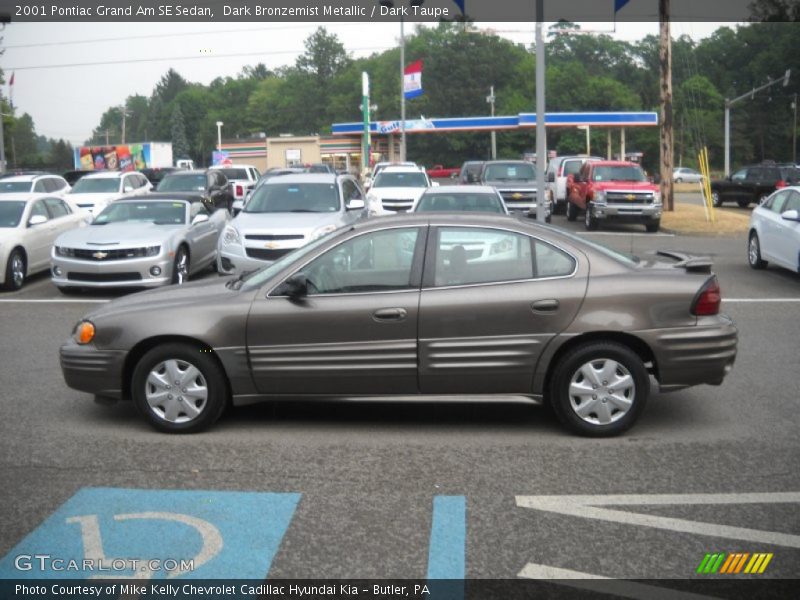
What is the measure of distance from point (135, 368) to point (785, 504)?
4.51 meters

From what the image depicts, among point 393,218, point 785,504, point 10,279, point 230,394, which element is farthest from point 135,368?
point 10,279

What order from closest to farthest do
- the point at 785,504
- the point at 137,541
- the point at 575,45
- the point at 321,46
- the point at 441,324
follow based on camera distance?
the point at 137,541
the point at 785,504
the point at 441,324
the point at 575,45
the point at 321,46

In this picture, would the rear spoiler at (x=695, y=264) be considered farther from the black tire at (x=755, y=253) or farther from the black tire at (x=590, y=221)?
the black tire at (x=590, y=221)

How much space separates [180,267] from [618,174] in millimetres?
16294

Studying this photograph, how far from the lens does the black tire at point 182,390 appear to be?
7098 mm

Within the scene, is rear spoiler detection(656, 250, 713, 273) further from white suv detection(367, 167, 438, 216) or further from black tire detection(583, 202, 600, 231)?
black tire detection(583, 202, 600, 231)

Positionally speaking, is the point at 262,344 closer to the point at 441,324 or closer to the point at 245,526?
the point at 441,324

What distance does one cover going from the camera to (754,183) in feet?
127

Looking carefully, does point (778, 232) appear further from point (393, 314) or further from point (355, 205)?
point (393, 314)

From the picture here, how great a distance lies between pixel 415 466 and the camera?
6.38m

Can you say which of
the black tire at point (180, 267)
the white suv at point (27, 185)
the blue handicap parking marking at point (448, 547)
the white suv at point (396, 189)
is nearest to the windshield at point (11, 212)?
the black tire at point (180, 267)

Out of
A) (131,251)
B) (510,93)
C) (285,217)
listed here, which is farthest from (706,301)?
(510,93)

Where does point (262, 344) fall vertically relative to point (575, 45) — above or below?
below

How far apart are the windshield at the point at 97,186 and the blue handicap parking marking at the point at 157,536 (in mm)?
23184
